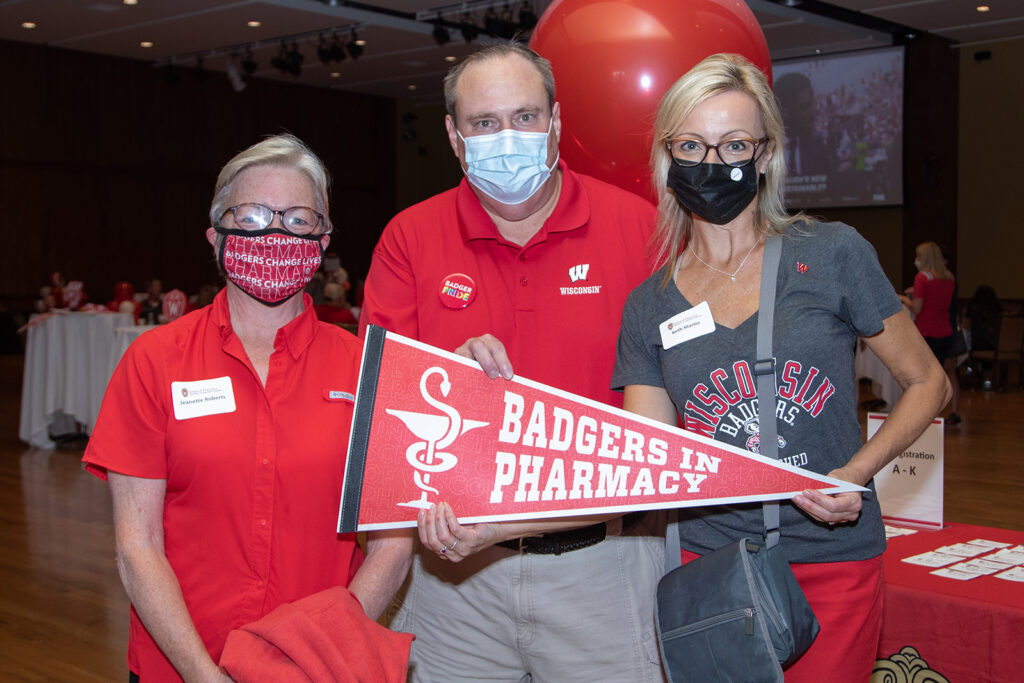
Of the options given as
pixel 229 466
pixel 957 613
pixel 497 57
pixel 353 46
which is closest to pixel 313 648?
pixel 229 466

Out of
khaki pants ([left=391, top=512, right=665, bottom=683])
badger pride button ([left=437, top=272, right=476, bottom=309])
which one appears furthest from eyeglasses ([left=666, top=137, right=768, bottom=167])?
khaki pants ([left=391, top=512, right=665, bottom=683])

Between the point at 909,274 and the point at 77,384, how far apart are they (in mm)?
11042

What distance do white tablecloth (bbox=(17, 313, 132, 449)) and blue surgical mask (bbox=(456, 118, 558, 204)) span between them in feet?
22.4

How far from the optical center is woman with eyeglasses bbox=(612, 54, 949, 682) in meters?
1.56

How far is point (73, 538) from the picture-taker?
17.5 ft

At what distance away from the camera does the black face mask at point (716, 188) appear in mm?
1652

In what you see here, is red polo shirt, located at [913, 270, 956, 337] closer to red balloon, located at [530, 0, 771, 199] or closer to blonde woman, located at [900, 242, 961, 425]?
blonde woman, located at [900, 242, 961, 425]

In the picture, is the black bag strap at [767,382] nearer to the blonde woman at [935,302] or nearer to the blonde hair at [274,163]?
the blonde hair at [274,163]

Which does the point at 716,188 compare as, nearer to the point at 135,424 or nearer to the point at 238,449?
the point at 238,449

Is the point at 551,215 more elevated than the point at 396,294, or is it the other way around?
the point at 551,215

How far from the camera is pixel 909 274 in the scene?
13555mm

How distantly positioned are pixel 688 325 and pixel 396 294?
2.06 feet

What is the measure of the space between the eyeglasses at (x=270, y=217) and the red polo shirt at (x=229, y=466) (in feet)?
0.56

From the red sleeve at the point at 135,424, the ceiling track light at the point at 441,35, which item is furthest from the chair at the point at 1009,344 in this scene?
the red sleeve at the point at 135,424
